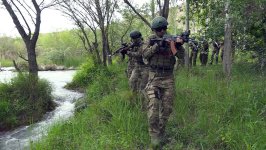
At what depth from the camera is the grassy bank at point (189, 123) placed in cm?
472

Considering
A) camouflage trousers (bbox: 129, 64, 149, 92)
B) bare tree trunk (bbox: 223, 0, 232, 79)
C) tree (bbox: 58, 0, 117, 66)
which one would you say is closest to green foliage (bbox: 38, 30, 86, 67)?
tree (bbox: 58, 0, 117, 66)

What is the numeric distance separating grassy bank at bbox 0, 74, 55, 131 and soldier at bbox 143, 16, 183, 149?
5517mm

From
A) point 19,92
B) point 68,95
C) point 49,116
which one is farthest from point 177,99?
point 68,95

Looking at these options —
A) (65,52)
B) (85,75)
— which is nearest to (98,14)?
(85,75)

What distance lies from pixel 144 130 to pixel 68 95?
8989 millimetres

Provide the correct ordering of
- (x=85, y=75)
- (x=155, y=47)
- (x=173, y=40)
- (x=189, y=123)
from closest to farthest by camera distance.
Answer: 1. (x=173, y=40)
2. (x=155, y=47)
3. (x=189, y=123)
4. (x=85, y=75)

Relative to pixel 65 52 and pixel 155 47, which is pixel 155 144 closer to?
pixel 155 47

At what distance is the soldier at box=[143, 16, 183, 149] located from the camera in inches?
190

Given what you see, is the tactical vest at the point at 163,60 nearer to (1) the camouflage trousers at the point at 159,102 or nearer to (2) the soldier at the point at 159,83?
(2) the soldier at the point at 159,83

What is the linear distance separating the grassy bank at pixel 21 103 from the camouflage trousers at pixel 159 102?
217 inches

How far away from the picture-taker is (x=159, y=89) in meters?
5.06

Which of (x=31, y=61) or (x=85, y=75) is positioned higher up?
(x=31, y=61)

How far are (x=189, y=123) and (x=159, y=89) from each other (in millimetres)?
875

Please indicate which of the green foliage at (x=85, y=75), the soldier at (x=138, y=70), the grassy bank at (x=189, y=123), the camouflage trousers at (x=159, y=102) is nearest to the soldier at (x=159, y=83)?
the camouflage trousers at (x=159, y=102)
